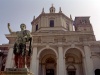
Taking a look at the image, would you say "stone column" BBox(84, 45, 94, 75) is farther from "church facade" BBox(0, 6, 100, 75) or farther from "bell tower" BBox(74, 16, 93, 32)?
"bell tower" BBox(74, 16, 93, 32)

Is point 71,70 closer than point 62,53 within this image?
No

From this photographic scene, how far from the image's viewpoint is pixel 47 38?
24703mm

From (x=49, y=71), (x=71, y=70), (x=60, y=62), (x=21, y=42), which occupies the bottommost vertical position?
(x=49, y=71)

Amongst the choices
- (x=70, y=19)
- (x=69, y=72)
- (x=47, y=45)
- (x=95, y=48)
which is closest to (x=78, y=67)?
(x=69, y=72)

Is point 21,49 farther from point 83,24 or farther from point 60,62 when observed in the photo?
point 83,24

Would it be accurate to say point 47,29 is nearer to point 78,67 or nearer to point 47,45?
point 47,45

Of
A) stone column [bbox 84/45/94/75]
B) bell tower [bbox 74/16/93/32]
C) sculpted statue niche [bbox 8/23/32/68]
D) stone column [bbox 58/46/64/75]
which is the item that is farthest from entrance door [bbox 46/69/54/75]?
sculpted statue niche [bbox 8/23/32/68]

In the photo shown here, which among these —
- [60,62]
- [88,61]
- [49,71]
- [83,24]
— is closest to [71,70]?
[49,71]

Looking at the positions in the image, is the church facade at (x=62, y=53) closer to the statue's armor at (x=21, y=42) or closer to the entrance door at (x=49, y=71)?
the entrance door at (x=49, y=71)

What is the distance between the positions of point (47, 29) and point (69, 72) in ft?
32.2

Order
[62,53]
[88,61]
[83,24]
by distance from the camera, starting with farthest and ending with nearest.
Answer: [83,24] < [62,53] < [88,61]

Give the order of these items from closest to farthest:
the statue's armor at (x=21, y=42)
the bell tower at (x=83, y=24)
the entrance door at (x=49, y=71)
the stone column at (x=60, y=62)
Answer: the statue's armor at (x=21, y=42) → the stone column at (x=60, y=62) → the entrance door at (x=49, y=71) → the bell tower at (x=83, y=24)

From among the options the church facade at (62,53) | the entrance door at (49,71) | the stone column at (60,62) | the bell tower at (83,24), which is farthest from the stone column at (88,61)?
the bell tower at (83,24)

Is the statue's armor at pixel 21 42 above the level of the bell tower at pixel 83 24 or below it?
below
